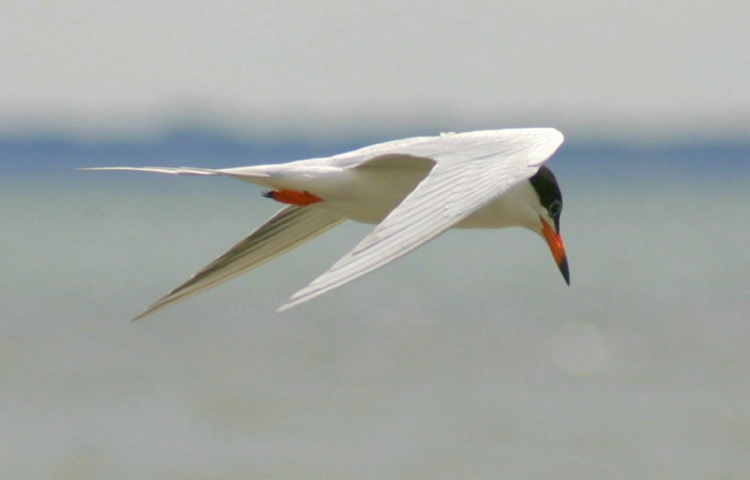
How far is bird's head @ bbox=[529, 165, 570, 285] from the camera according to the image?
7.96 metres

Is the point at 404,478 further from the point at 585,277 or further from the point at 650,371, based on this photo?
the point at 585,277

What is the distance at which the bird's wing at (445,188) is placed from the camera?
6.12m

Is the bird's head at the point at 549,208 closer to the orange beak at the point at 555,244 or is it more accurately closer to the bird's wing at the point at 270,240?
the orange beak at the point at 555,244

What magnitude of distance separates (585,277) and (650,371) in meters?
12.2

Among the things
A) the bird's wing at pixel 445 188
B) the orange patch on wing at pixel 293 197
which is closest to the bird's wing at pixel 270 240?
the orange patch on wing at pixel 293 197

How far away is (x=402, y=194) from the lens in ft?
25.5

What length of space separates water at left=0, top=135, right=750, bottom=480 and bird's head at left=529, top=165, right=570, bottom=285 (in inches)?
406

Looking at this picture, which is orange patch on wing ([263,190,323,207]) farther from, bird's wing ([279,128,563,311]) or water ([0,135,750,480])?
water ([0,135,750,480])

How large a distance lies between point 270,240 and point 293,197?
653mm

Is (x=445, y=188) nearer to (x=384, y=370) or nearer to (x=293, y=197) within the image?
(x=293, y=197)

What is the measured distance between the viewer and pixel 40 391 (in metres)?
22.0

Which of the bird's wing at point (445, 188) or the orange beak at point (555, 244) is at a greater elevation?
the bird's wing at point (445, 188)

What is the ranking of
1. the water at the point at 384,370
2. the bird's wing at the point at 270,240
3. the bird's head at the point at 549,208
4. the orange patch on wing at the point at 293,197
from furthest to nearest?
the water at the point at 384,370 < the bird's wing at the point at 270,240 < the bird's head at the point at 549,208 < the orange patch on wing at the point at 293,197

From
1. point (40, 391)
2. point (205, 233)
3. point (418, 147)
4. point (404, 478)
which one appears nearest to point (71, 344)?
point (40, 391)
